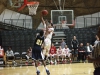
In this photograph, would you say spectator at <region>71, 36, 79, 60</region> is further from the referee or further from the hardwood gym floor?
the referee

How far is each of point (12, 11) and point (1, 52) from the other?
982cm

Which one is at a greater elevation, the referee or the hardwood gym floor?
the referee

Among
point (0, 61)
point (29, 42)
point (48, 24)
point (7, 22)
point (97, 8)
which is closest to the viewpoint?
point (48, 24)

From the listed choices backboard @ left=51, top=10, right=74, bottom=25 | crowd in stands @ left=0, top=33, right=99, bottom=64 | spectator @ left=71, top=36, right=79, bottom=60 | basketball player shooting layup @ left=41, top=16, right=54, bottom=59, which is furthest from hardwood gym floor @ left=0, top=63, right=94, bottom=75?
backboard @ left=51, top=10, right=74, bottom=25

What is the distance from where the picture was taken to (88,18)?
27984 millimetres

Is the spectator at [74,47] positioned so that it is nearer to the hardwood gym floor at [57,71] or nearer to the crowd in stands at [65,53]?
the crowd in stands at [65,53]

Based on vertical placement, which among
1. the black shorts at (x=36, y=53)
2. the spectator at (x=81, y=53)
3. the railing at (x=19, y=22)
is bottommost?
the spectator at (x=81, y=53)

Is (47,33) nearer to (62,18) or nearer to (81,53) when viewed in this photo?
(81,53)

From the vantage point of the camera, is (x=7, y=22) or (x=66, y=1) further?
(x=66, y=1)

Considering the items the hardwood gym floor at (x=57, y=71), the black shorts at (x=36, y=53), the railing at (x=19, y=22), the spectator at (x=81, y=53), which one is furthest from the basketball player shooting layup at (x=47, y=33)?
the railing at (x=19, y=22)

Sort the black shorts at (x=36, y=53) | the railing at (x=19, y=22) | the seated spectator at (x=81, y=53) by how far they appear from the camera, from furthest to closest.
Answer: the railing at (x=19, y=22)
the seated spectator at (x=81, y=53)
the black shorts at (x=36, y=53)

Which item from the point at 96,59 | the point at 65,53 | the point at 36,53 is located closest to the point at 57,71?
the point at 36,53

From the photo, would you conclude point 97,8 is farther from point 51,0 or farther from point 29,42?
point 29,42

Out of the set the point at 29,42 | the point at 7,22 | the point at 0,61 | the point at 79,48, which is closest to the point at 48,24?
the point at 0,61
